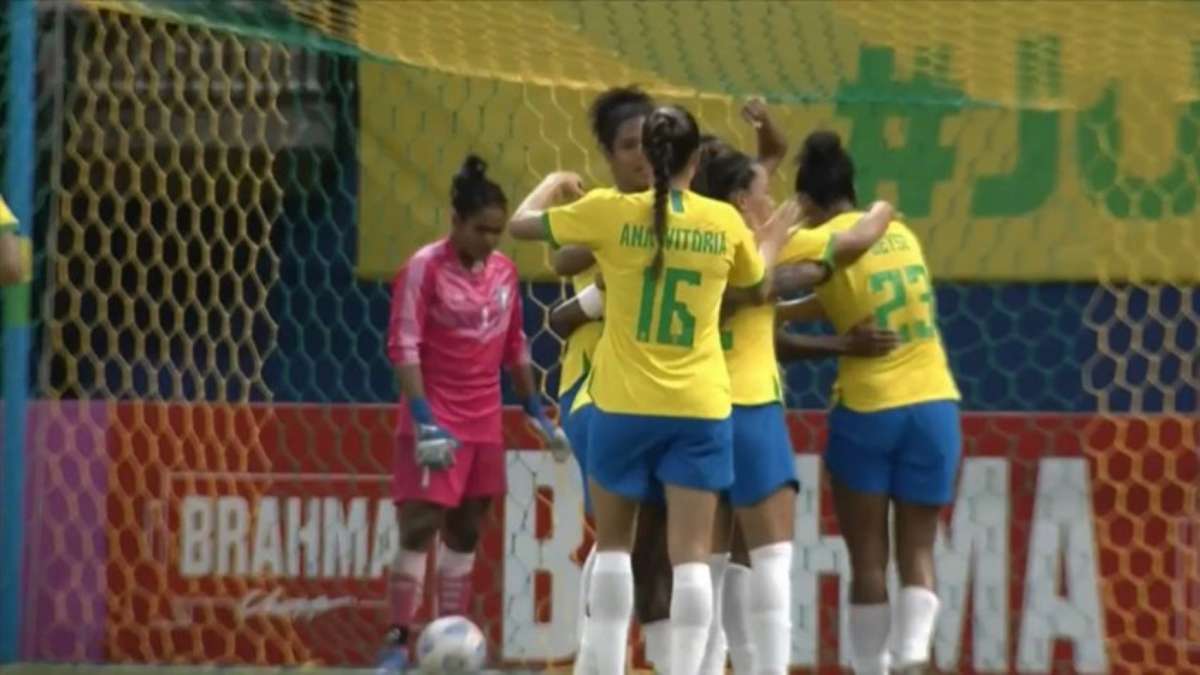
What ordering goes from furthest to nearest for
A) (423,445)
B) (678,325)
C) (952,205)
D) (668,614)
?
(952,205) < (423,445) < (668,614) < (678,325)

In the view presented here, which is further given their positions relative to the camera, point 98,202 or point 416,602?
point 98,202

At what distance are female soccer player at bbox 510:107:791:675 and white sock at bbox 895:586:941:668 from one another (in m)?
1.01

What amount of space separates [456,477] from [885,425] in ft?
5.71

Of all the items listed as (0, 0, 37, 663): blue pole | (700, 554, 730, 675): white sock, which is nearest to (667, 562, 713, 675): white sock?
(700, 554, 730, 675): white sock

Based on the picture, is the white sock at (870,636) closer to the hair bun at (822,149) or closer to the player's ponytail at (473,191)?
the hair bun at (822,149)

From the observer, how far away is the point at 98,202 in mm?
8828

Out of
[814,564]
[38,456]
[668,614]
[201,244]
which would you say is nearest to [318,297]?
[201,244]

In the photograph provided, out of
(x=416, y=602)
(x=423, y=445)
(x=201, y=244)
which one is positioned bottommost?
(x=416, y=602)

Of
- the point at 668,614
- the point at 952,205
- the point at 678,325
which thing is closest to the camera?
the point at 678,325

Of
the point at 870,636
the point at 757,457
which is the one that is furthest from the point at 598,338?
the point at 870,636

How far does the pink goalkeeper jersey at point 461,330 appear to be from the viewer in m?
8.18

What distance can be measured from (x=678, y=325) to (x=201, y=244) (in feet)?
10.7

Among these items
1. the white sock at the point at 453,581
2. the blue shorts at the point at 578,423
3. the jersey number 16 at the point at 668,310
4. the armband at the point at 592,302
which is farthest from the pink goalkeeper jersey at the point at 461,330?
the jersey number 16 at the point at 668,310

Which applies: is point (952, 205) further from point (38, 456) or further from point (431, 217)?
point (38, 456)
